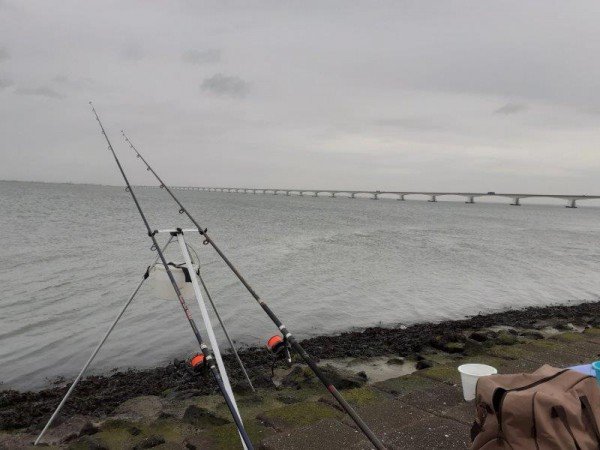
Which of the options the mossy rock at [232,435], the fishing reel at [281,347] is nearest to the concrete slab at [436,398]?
the mossy rock at [232,435]

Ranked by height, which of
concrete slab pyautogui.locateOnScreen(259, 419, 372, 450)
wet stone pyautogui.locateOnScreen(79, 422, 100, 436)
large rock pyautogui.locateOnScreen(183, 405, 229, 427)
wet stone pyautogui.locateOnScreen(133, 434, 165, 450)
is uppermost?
concrete slab pyautogui.locateOnScreen(259, 419, 372, 450)

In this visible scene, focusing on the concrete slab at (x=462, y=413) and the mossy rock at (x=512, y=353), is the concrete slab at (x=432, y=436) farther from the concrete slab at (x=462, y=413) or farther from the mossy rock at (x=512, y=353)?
the mossy rock at (x=512, y=353)

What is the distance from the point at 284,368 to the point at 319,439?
13.3 ft

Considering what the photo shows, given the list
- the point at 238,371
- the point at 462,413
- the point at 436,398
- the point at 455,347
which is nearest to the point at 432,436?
the point at 462,413

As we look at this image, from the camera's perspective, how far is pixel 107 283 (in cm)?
1399

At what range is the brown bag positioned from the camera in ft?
7.76

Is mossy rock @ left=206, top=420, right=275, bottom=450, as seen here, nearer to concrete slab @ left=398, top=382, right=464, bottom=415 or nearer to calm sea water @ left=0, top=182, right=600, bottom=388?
concrete slab @ left=398, top=382, right=464, bottom=415

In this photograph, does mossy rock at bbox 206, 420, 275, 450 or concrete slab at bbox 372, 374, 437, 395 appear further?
concrete slab at bbox 372, 374, 437, 395

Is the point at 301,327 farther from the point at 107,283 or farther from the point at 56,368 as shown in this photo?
the point at 107,283

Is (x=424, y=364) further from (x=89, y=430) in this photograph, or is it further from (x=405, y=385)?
(x=89, y=430)

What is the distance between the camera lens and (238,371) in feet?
24.9

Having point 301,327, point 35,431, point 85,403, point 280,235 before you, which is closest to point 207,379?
point 85,403

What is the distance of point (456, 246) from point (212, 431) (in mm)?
28607

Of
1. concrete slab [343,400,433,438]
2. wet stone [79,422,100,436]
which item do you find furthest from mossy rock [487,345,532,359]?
wet stone [79,422,100,436]
